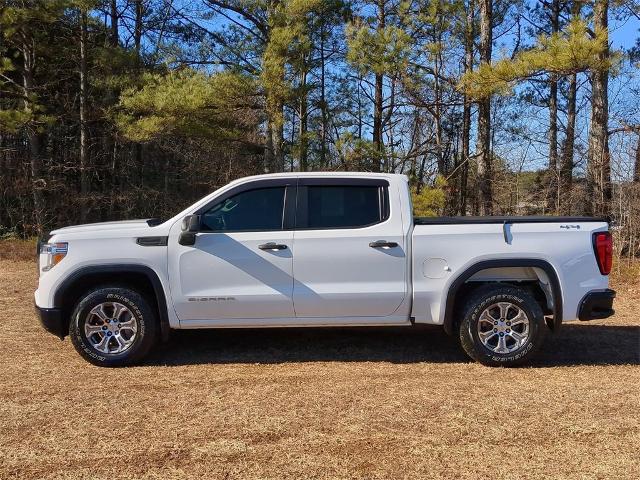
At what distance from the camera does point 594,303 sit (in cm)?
561

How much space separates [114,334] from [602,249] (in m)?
4.55

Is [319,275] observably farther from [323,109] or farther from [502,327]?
[323,109]

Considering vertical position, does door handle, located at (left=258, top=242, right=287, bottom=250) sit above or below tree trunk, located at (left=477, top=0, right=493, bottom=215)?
below

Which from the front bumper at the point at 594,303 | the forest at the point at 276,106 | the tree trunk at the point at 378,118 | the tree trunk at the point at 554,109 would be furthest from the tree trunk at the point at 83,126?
the front bumper at the point at 594,303

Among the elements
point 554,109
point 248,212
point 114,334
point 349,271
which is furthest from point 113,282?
point 554,109

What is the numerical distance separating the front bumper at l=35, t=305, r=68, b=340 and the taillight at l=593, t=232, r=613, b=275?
4960 millimetres

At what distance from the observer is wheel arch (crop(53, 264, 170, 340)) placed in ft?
18.4

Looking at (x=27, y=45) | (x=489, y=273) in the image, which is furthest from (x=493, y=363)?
(x=27, y=45)

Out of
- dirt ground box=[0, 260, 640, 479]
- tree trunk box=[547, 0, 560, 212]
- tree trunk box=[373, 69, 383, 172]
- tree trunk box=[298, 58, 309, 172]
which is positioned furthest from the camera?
tree trunk box=[547, 0, 560, 212]

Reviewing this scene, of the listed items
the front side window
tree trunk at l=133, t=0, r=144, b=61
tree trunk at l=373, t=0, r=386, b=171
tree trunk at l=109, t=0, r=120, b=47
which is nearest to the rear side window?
the front side window

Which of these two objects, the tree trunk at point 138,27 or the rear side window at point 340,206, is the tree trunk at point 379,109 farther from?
the rear side window at point 340,206

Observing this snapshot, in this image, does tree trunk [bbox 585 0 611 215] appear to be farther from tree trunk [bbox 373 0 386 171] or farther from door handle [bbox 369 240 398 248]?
door handle [bbox 369 240 398 248]

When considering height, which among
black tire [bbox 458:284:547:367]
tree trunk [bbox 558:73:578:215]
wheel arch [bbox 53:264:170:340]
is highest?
tree trunk [bbox 558:73:578:215]

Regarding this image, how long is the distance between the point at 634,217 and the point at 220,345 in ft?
28.8
